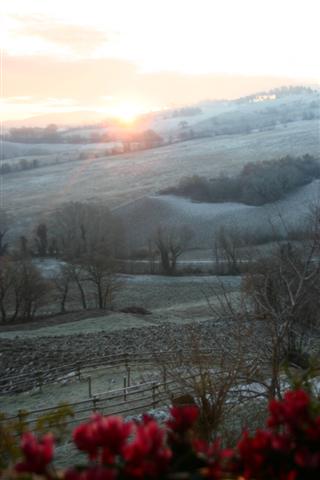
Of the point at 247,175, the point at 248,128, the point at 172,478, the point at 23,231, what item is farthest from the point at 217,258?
the point at 248,128

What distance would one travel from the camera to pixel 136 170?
10738 centimetres

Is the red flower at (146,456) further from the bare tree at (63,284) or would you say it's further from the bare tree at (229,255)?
the bare tree at (229,255)

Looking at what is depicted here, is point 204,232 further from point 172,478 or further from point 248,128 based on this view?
point 248,128

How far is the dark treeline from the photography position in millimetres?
76500

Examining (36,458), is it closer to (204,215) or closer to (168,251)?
(168,251)

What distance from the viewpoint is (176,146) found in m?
137

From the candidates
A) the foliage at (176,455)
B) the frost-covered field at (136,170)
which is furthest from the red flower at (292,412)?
the frost-covered field at (136,170)

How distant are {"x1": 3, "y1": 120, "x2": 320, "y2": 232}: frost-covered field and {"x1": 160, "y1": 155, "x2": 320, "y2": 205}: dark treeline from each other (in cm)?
691

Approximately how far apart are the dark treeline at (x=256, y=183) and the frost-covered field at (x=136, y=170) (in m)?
6.91

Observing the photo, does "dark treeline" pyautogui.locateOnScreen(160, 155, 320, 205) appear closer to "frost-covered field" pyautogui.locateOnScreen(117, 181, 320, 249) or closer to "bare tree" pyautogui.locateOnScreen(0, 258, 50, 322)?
"frost-covered field" pyautogui.locateOnScreen(117, 181, 320, 249)

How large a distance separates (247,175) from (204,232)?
18.7 meters

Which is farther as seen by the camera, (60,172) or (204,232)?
(60,172)

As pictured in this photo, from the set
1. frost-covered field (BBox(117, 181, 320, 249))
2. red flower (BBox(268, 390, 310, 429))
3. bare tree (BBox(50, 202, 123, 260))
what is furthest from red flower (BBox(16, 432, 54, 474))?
frost-covered field (BBox(117, 181, 320, 249))

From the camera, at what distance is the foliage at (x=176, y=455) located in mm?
2131
